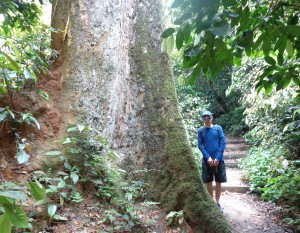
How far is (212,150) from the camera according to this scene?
16.8 feet

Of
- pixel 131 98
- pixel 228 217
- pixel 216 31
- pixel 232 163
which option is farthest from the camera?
pixel 232 163

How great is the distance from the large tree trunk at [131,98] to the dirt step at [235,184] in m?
4.04

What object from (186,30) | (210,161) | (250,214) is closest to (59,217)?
(186,30)

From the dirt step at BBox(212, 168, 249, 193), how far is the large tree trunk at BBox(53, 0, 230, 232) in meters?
4.04

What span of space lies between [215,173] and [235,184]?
9.59ft

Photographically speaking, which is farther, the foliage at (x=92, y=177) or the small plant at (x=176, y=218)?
the small plant at (x=176, y=218)

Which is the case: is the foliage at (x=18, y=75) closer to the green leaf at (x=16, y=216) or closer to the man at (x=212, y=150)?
the green leaf at (x=16, y=216)

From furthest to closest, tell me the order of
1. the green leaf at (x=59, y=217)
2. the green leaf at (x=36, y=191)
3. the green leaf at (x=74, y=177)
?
the green leaf at (x=74, y=177) → the green leaf at (x=59, y=217) → the green leaf at (x=36, y=191)

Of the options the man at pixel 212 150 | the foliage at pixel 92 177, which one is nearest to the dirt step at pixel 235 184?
the man at pixel 212 150

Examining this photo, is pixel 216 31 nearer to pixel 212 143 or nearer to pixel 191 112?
pixel 212 143

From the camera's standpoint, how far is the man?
5.05 m

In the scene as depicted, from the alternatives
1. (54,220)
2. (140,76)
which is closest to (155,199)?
(54,220)

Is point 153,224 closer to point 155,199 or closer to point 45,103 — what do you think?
point 155,199

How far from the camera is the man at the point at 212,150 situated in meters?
5.05
